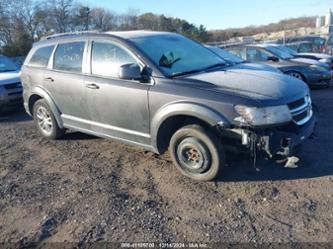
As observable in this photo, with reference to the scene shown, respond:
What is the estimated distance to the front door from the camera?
4527mm

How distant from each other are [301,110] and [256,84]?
2.07ft

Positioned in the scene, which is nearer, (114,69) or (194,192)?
(194,192)

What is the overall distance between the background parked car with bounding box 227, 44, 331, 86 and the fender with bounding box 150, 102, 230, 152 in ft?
23.6

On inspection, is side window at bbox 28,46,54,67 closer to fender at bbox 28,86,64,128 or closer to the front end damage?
fender at bbox 28,86,64,128

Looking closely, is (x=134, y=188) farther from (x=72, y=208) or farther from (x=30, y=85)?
(x=30, y=85)

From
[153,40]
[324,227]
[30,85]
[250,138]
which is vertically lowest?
[324,227]

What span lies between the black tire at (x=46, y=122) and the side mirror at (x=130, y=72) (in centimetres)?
227

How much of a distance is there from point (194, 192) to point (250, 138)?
0.94m

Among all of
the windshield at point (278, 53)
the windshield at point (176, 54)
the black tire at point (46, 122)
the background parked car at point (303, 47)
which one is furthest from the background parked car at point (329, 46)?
the black tire at point (46, 122)

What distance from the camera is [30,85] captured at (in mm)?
6297

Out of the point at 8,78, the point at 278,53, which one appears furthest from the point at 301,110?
the point at 278,53

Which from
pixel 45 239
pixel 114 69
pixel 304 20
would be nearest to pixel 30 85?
pixel 114 69

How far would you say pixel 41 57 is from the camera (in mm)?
6152

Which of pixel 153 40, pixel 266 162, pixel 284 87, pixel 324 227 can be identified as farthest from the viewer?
pixel 153 40
